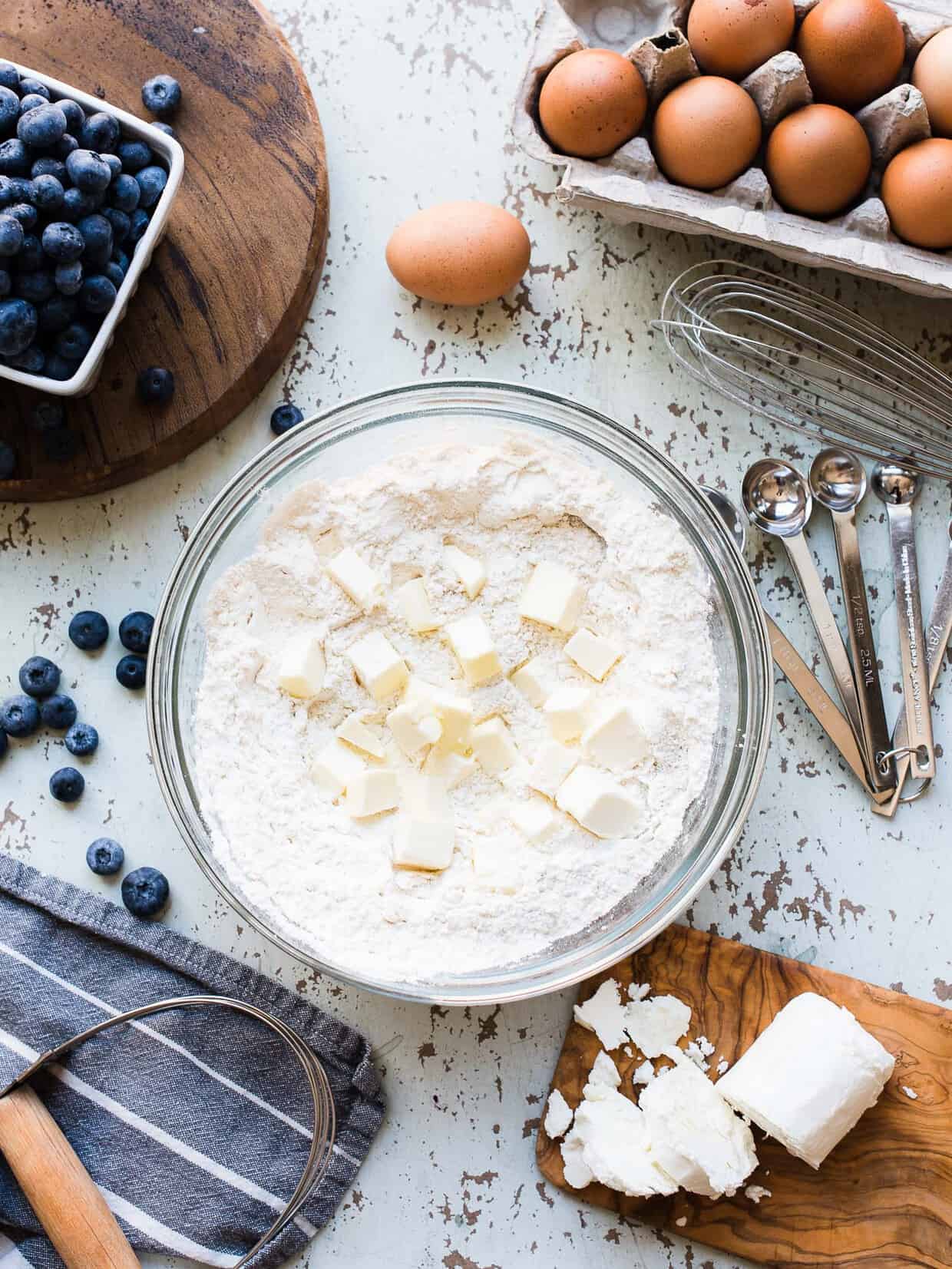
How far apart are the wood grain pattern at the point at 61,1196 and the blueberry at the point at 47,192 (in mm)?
1151

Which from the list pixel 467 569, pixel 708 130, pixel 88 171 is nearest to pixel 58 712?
pixel 467 569

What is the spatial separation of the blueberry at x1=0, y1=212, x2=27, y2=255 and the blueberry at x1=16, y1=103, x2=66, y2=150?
0.34 ft

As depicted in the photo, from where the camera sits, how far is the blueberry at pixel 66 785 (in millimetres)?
1494

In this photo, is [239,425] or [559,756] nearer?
[559,756]

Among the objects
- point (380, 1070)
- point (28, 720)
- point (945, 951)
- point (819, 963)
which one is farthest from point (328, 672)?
point (945, 951)

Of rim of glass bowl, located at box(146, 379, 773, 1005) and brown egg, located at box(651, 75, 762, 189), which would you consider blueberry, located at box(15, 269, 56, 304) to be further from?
brown egg, located at box(651, 75, 762, 189)

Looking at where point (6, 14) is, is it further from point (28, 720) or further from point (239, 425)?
point (28, 720)

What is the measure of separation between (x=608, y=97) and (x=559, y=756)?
2.84ft

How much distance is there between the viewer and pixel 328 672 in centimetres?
145

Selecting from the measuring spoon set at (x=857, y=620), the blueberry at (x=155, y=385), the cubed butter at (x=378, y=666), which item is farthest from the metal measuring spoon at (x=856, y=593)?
the blueberry at (x=155, y=385)

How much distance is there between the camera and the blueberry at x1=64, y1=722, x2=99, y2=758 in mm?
1506

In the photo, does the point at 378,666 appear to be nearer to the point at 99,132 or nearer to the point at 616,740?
the point at 616,740

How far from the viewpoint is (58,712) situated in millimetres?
1511

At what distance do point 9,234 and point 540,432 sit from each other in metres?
0.70
